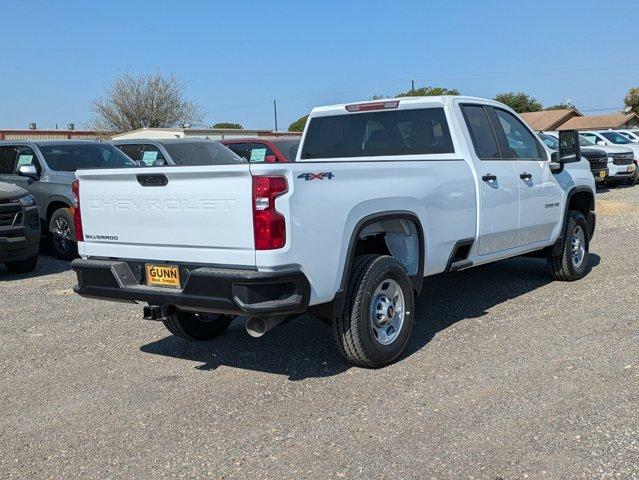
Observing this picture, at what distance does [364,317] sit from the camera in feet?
16.5

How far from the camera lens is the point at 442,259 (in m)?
5.87

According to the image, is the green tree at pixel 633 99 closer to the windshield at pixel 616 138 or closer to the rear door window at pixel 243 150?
the windshield at pixel 616 138

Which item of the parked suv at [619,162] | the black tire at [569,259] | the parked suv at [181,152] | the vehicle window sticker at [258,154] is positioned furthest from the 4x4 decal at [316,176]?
the parked suv at [619,162]

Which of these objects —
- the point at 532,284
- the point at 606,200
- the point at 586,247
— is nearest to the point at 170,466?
the point at 532,284

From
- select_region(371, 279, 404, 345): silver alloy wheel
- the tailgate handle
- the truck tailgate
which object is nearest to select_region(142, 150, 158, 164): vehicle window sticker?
the truck tailgate

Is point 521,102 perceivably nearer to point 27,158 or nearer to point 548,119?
point 548,119

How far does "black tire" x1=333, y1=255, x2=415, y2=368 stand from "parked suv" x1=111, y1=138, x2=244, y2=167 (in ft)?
26.3

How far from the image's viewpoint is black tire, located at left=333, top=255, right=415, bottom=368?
4996 mm

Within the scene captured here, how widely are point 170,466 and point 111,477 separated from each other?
1.01 ft

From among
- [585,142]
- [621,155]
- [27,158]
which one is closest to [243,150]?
[27,158]

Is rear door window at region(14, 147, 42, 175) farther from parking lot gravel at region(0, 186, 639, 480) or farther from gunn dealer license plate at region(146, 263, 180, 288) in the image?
gunn dealer license plate at region(146, 263, 180, 288)

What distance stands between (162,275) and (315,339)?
1761 millimetres

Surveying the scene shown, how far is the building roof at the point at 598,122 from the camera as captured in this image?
58.8m

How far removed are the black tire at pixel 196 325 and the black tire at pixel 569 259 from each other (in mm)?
3833
